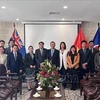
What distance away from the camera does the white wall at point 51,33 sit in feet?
26.5

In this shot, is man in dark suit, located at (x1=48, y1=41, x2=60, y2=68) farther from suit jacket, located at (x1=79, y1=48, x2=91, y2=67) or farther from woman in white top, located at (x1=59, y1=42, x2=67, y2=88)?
suit jacket, located at (x1=79, y1=48, x2=91, y2=67)

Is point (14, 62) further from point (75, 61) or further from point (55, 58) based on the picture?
point (75, 61)

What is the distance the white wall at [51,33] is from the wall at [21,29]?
0.41 meters

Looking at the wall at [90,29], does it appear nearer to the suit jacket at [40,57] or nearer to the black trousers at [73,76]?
the black trousers at [73,76]

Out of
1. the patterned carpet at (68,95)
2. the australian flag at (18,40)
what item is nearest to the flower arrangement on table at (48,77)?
the patterned carpet at (68,95)

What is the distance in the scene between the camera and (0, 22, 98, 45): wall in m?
8.25

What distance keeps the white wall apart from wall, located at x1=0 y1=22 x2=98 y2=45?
1.35 feet

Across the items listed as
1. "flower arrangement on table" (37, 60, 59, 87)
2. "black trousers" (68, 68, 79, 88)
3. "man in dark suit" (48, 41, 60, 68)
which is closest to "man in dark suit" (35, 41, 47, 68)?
"man in dark suit" (48, 41, 60, 68)

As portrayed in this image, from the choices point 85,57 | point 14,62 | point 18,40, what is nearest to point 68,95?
point 85,57

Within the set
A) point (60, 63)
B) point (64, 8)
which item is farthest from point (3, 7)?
point (60, 63)

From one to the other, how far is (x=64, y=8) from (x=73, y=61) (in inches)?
64.3

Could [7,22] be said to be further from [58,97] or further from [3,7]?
[58,97]

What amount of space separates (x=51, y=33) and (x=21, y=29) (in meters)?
1.31

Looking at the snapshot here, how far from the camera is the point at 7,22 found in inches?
331
